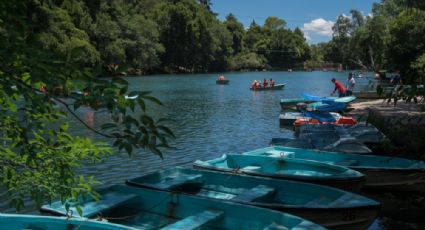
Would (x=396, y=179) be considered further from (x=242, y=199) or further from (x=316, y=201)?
(x=242, y=199)

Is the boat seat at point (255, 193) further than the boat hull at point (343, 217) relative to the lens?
Yes

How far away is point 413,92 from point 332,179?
3887 millimetres

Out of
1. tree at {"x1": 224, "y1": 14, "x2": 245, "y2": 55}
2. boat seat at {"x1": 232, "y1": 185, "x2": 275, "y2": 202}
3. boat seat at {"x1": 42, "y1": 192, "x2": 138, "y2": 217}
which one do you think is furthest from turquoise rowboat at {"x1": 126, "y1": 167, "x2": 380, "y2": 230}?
tree at {"x1": 224, "y1": 14, "x2": 245, "y2": 55}

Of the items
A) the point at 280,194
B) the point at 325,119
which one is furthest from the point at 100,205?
the point at 325,119

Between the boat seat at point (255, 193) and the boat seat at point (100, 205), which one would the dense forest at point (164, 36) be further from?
the boat seat at point (255, 193)

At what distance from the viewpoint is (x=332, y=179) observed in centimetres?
862

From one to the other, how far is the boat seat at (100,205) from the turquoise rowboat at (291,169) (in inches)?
100.0

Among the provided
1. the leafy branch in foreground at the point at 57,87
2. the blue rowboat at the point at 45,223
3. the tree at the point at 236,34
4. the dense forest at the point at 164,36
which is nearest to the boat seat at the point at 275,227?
the blue rowboat at the point at 45,223

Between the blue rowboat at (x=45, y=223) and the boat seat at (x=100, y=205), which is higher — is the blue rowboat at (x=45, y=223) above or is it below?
above

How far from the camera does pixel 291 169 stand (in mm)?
10203

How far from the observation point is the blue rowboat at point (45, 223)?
17.5ft

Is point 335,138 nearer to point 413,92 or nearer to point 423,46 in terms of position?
point 413,92

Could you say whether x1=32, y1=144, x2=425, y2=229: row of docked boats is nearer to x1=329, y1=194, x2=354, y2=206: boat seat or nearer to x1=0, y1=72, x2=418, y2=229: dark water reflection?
x1=329, y1=194, x2=354, y2=206: boat seat

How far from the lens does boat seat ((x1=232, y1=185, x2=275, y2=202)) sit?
7.62m
